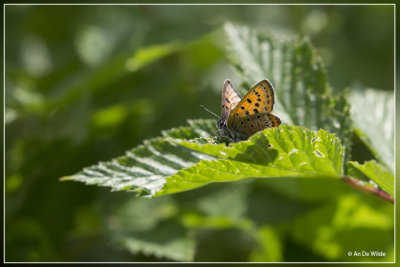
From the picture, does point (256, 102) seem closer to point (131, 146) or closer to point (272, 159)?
point (272, 159)

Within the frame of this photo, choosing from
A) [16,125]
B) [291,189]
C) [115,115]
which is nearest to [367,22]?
[291,189]

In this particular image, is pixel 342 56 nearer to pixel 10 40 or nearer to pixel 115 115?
pixel 115 115

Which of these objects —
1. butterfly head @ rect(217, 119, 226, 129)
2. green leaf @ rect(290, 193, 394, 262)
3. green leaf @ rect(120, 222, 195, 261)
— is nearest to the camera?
butterfly head @ rect(217, 119, 226, 129)

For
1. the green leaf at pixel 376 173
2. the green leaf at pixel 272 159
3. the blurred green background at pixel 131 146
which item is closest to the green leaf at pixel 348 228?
the blurred green background at pixel 131 146

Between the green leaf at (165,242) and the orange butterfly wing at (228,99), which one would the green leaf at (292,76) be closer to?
the orange butterfly wing at (228,99)

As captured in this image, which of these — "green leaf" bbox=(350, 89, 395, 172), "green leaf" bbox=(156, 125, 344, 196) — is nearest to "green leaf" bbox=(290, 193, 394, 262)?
"green leaf" bbox=(350, 89, 395, 172)

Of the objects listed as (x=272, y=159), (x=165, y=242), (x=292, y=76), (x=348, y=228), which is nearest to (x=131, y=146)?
(x=165, y=242)

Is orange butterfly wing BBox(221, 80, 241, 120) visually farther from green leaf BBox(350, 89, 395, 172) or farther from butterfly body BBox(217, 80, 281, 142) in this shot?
green leaf BBox(350, 89, 395, 172)

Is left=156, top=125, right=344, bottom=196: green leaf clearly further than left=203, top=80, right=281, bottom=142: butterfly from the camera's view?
No
